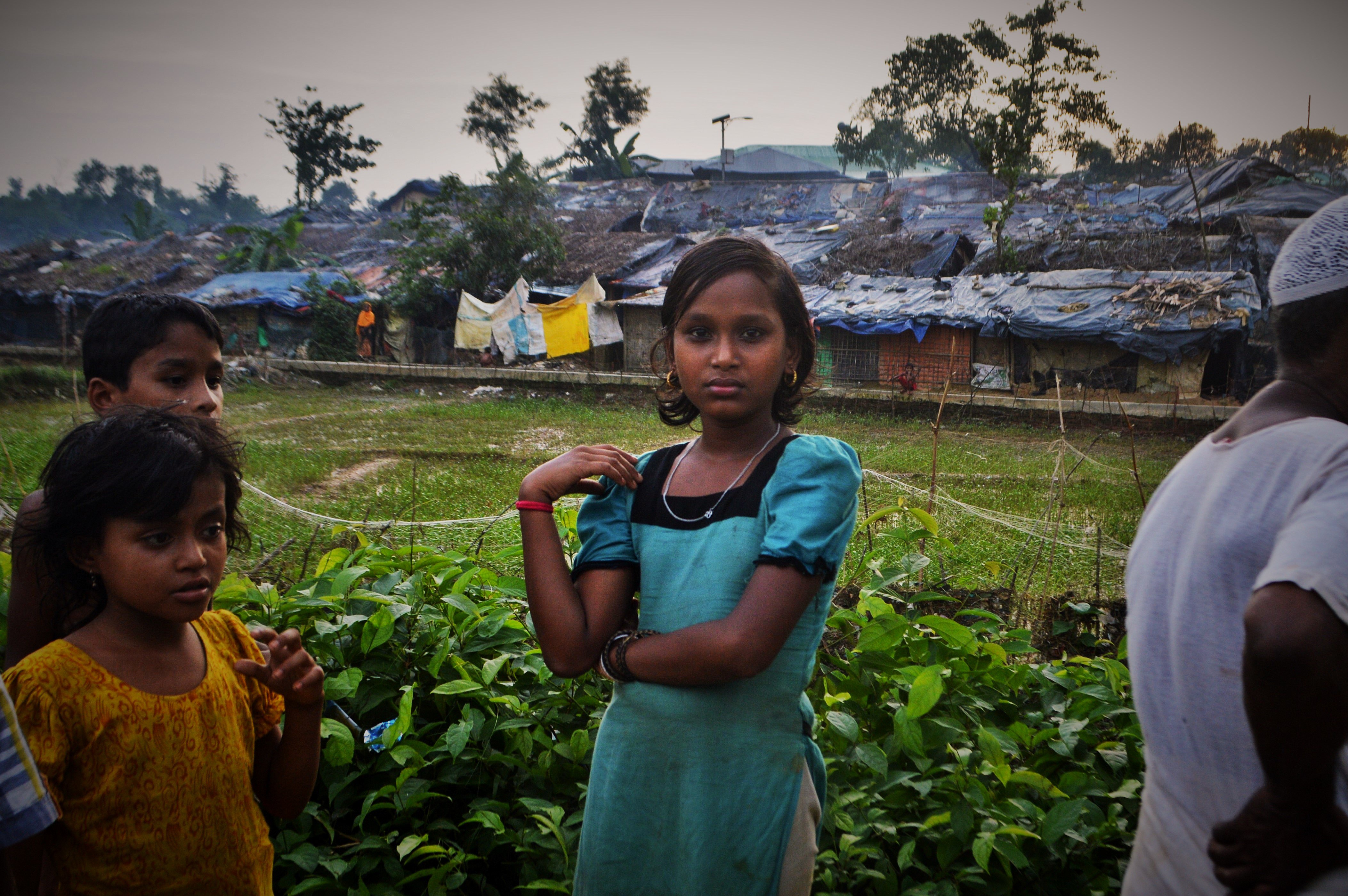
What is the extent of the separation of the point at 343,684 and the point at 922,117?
36722mm

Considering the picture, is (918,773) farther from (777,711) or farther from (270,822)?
(270,822)

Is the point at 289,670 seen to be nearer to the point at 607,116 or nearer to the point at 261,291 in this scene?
the point at 261,291

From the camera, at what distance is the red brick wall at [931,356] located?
1578cm

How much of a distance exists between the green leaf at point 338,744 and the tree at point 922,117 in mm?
31701

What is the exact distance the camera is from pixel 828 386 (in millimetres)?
15633

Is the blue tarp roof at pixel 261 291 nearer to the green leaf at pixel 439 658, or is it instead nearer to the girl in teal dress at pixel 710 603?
the green leaf at pixel 439 658

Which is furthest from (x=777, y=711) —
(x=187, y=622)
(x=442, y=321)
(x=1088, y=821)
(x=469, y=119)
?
(x=469, y=119)

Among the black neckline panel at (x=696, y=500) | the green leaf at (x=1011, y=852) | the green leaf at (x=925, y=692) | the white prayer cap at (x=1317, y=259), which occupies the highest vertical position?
the white prayer cap at (x=1317, y=259)

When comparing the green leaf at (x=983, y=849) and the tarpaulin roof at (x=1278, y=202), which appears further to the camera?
the tarpaulin roof at (x=1278, y=202)

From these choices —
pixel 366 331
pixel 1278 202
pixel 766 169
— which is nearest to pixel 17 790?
pixel 366 331

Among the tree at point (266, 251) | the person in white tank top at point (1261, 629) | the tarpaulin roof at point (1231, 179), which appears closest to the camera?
the person in white tank top at point (1261, 629)

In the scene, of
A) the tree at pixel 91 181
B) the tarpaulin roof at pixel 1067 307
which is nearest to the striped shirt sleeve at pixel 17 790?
the tarpaulin roof at pixel 1067 307

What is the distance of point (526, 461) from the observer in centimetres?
954

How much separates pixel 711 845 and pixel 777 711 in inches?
7.9
